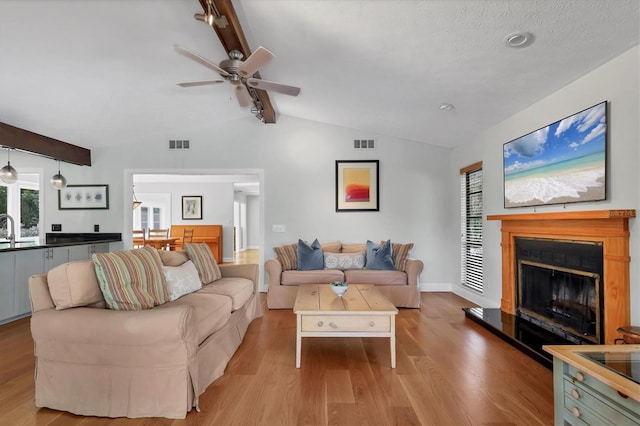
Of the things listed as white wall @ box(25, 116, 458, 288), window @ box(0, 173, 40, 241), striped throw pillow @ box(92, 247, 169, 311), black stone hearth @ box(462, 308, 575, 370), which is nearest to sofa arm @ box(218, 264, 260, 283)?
striped throw pillow @ box(92, 247, 169, 311)

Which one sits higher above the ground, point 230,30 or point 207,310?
point 230,30

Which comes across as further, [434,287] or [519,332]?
[434,287]

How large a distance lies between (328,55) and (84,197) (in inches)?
194

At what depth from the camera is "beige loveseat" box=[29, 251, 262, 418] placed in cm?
184

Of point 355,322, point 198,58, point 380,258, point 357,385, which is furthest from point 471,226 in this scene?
point 198,58

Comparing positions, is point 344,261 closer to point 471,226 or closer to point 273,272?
point 273,272

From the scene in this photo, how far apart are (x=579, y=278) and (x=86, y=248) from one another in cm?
615

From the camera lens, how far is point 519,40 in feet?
7.82

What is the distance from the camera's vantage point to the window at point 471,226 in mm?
4535

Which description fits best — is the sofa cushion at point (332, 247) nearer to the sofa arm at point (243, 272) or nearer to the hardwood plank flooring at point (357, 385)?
the sofa arm at point (243, 272)

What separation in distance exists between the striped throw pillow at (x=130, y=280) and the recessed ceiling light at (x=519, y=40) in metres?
3.28

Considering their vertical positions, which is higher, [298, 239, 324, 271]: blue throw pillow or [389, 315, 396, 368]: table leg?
[298, 239, 324, 271]: blue throw pillow

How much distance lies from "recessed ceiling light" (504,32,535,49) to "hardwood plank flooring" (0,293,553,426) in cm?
252

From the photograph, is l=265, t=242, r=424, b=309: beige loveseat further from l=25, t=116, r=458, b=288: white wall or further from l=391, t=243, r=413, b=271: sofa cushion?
l=25, t=116, r=458, b=288: white wall
